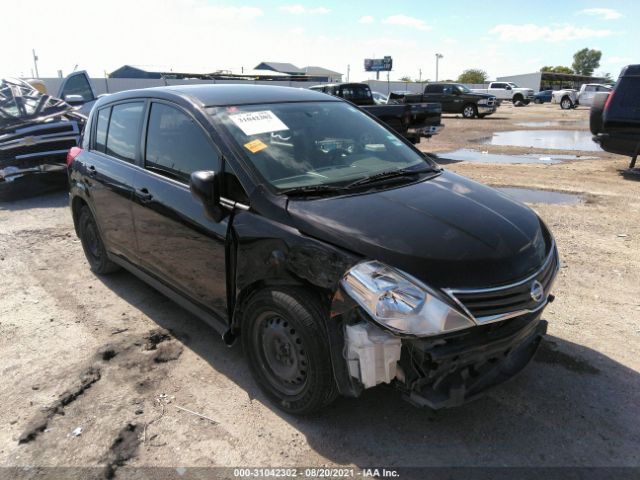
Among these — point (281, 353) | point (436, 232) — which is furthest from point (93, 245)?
point (436, 232)

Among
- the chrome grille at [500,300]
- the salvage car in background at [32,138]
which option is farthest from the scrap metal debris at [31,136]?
the chrome grille at [500,300]

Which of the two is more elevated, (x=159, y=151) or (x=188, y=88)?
(x=188, y=88)

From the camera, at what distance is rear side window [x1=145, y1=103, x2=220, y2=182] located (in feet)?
10.8

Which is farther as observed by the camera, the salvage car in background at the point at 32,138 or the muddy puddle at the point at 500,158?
the muddy puddle at the point at 500,158

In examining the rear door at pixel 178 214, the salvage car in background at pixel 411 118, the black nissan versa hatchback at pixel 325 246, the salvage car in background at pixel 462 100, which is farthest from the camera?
the salvage car in background at pixel 462 100

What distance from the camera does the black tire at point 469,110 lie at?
28.7 meters

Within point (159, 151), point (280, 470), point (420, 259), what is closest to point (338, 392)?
point (280, 470)

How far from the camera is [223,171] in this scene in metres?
3.12

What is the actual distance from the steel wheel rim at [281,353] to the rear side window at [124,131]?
202 cm

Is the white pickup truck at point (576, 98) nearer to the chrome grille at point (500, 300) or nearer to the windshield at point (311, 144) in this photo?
the windshield at point (311, 144)

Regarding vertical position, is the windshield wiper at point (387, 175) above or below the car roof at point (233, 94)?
below

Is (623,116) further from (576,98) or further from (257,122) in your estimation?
(576,98)

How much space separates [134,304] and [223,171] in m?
2.06

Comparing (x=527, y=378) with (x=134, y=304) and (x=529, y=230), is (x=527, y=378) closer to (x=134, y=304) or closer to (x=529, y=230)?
(x=529, y=230)
